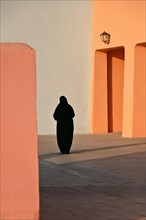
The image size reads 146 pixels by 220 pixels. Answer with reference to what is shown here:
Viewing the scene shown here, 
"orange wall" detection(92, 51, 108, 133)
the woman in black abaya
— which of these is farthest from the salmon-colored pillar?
"orange wall" detection(92, 51, 108, 133)

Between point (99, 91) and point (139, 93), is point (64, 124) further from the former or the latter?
point (99, 91)

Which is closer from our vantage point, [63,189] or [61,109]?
[63,189]

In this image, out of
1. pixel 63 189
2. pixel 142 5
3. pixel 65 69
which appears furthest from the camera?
pixel 65 69

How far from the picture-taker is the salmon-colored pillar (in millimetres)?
4098

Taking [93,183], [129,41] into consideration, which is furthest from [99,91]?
[93,183]

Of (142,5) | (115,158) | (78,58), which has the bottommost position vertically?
(115,158)

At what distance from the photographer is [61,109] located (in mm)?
15133

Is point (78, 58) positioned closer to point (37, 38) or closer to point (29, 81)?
point (37, 38)

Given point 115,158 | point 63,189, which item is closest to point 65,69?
point 115,158

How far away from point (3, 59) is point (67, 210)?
3555 mm

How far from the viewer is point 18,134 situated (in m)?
4.13

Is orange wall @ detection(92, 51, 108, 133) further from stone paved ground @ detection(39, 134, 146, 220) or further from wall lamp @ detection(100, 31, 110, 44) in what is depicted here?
stone paved ground @ detection(39, 134, 146, 220)

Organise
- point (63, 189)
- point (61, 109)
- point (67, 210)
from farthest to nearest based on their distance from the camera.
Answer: point (61, 109), point (63, 189), point (67, 210)

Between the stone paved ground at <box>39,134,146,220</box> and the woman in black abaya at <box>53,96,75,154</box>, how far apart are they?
0.26 metres
